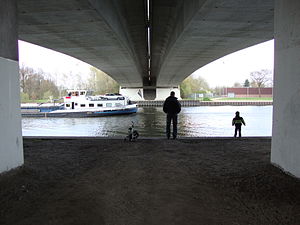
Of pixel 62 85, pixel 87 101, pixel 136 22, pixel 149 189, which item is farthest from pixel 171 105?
pixel 62 85

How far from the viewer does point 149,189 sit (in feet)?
11.5

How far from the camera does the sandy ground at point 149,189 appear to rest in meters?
2.73

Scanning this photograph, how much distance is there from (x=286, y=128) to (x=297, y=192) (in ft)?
3.26

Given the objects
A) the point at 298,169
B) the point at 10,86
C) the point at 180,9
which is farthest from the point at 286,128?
the point at 180,9

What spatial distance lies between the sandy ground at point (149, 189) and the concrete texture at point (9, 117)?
23 centimetres

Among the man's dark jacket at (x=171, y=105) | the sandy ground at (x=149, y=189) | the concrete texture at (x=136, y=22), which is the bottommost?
the sandy ground at (x=149, y=189)

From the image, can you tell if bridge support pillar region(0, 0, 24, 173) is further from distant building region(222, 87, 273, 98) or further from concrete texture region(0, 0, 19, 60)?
distant building region(222, 87, 273, 98)

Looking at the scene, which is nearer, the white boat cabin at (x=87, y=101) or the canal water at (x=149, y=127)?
the canal water at (x=149, y=127)

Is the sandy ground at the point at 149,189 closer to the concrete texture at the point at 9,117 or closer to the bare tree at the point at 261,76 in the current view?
the concrete texture at the point at 9,117

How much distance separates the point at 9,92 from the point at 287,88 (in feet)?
13.9

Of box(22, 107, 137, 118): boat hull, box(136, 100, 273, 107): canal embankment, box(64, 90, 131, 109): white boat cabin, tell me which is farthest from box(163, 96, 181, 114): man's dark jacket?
box(136, 100, 273, 107): canal embankment

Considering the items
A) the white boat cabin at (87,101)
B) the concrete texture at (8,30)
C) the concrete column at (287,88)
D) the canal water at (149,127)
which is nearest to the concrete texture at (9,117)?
→ the concrete texture at (8,30)

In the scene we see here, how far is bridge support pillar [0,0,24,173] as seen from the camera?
3.70 m

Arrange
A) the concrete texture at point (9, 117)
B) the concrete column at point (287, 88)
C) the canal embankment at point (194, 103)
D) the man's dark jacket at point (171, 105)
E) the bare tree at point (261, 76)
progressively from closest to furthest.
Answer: the concrete column at point (287, 88), the concrete texture at point (9, 117), the man's dark jacket at point (171, 105), the canal embankment at point (194, 103), the bare tree at point (261, 76)
